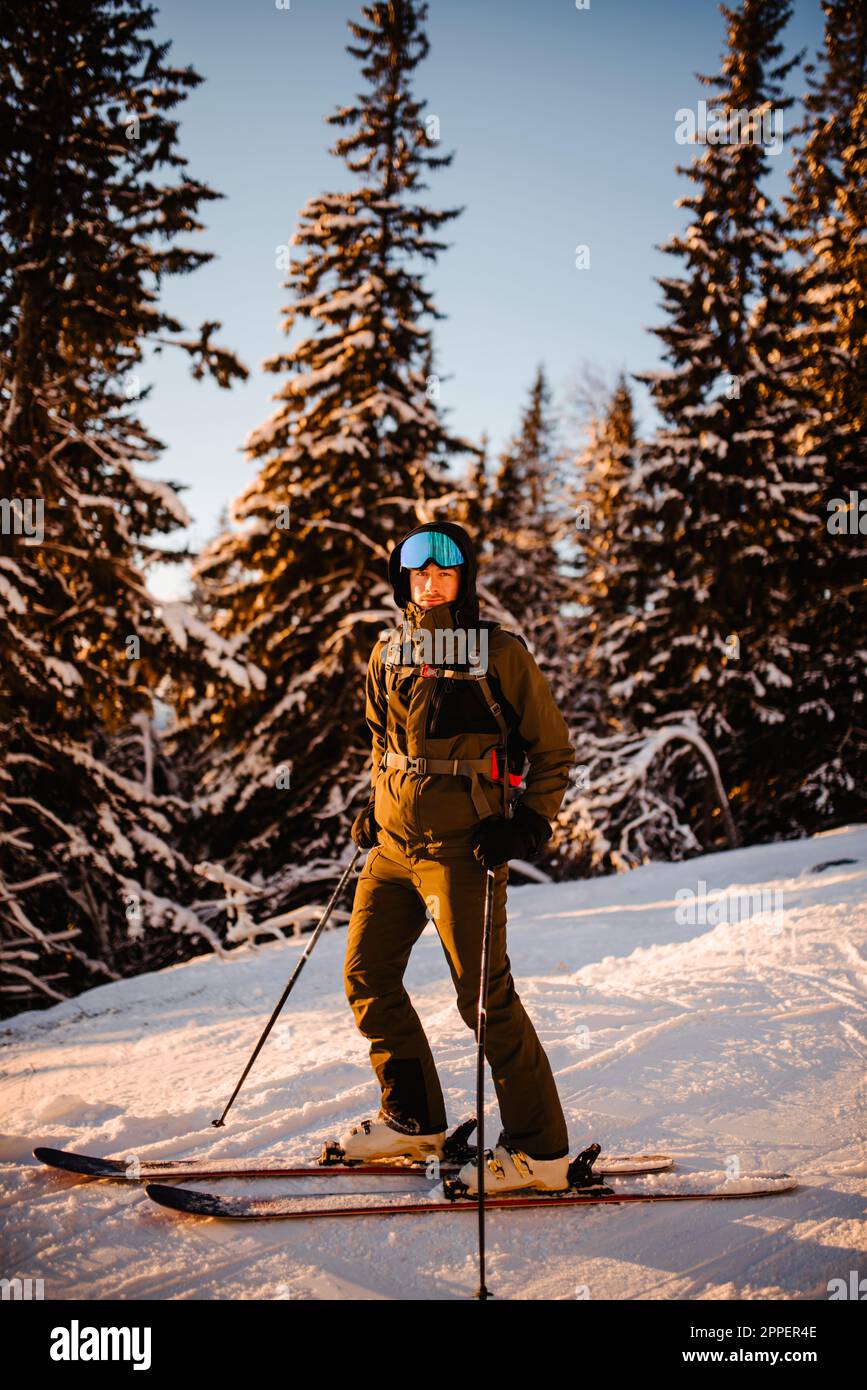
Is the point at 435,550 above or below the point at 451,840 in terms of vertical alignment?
above

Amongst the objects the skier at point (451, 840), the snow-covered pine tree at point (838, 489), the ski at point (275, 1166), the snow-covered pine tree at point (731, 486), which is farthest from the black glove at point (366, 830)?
the snow-covered pine tree at point (838, 489)

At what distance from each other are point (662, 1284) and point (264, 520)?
35.5 ft

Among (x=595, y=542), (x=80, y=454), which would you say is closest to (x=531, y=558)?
(x=595, y=542)

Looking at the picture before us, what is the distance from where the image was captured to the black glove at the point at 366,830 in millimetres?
3428

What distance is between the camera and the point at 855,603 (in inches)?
528

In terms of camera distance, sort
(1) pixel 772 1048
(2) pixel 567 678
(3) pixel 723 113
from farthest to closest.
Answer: (2) pixel 567 678 < (3) pixel 723 113 < (1) pixel 772 1048

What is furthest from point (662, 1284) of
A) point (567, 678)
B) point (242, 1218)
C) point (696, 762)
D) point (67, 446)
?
point (567, 678)

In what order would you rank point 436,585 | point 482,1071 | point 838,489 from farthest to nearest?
point 838,489, point 436,585, point 482,1071

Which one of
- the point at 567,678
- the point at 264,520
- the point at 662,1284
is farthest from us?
the point at 567,678

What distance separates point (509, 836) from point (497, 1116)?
1734 mm

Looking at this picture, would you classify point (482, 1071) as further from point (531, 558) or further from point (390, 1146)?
point (531, 558)

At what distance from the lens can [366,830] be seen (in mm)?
3441

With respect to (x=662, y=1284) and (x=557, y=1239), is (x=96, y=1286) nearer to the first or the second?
(x=557, y=1239)

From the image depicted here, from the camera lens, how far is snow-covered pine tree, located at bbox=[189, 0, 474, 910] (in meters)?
11.0
